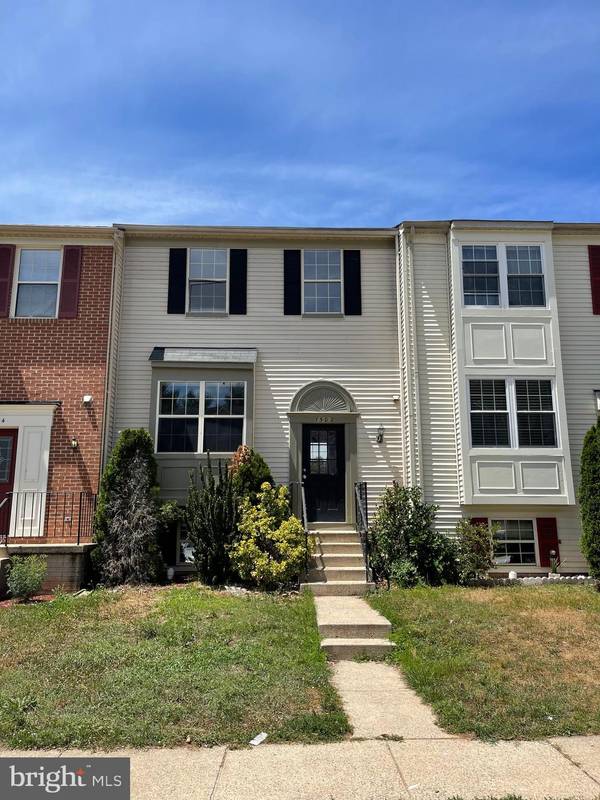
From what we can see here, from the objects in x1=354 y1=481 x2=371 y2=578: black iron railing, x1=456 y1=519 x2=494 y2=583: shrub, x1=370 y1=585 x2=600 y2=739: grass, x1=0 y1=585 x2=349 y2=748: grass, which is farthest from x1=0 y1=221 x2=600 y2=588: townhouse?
x1=0 y1=585 x2=349 y2=748: grass

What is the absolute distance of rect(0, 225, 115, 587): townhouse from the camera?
10688 mm

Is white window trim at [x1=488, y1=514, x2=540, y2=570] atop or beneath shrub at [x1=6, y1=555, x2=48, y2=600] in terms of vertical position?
atop

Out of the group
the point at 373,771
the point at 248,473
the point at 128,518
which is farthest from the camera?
the point at 248,473

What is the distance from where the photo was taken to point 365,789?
135 inches

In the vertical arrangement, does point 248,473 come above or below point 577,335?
below

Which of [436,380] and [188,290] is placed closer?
[436,380]

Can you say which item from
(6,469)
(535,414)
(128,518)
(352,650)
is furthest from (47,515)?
(535,414)

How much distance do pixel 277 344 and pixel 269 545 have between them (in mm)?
4161

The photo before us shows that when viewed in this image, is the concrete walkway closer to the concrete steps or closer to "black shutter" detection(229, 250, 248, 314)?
the concrete steps

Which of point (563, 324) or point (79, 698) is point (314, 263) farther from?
point (79, 698)

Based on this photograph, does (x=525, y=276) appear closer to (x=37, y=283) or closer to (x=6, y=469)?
(x=37, y=283)

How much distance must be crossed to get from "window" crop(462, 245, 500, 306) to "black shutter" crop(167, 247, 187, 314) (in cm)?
557

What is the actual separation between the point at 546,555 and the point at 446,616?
4484mm

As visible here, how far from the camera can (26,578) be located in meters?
8.67
